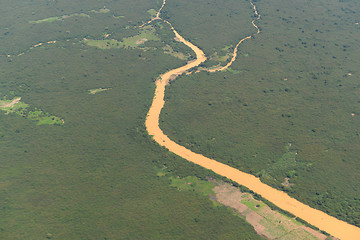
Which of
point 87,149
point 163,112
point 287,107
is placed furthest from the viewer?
point 287,107

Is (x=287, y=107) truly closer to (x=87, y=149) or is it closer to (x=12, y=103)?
(x=87, y=149)

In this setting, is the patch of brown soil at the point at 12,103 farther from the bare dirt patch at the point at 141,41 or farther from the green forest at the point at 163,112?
the bare dirt patch at the point at 141,41

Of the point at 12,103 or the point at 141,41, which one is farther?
the point at 141,41

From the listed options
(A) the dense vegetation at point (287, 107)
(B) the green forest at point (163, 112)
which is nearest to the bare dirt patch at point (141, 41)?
(B) the green forest at point (163, 112)

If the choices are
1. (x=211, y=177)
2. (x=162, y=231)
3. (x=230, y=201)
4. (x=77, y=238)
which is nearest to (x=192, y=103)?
(x=211, y=177)

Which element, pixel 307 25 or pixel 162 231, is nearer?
pixel 162 231

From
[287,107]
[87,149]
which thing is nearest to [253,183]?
[287,107]

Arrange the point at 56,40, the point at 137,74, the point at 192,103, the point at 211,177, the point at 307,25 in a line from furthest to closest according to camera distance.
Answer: the point at 307,25 → the point at 56,40 → the point at 137,74 → the point at 192,103 → the point at 211,177

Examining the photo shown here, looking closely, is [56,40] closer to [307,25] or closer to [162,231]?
[162,231]
